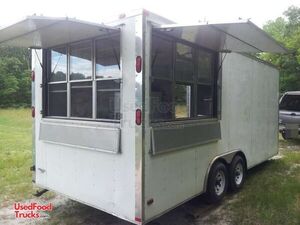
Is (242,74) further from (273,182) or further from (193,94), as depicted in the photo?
(273,182)

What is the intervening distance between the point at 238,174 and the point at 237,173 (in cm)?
5

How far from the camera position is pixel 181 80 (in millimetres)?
4230

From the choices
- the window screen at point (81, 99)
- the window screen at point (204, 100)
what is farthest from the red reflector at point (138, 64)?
the window screen at point (204, 100)

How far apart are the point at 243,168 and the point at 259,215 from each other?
1.41m

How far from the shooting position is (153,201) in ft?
11.8

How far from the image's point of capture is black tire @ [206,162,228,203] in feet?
15.5

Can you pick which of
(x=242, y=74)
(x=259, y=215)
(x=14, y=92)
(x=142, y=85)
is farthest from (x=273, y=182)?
(x=14, y=92)

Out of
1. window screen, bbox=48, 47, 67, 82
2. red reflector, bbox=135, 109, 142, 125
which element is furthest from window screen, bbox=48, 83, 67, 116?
red reflector, bbox=135, 109, 142, 125

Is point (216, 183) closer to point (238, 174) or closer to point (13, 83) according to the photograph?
point (238, 174)

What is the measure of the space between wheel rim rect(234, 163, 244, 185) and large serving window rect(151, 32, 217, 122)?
1.33m

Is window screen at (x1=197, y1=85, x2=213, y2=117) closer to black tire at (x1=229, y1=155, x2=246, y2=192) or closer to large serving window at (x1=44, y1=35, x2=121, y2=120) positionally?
black tire at (x1=229, y1=155, x2=246, y2=192)
